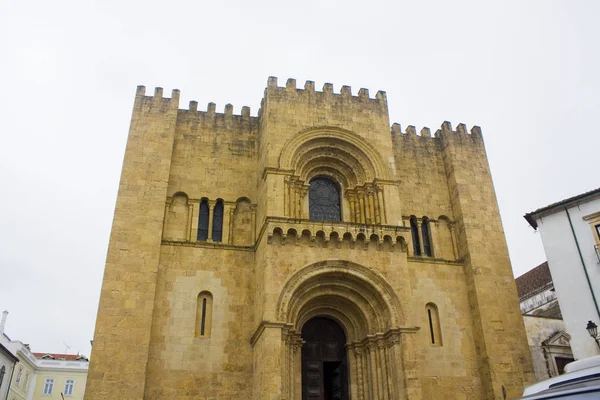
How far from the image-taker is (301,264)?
16953mm

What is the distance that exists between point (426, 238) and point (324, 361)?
6468 millimetres

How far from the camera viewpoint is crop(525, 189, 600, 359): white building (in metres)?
17.2

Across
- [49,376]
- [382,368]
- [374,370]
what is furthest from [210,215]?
[49,376]

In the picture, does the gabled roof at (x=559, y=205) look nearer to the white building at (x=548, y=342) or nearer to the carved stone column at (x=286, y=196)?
the white building at (x=548, y=342)

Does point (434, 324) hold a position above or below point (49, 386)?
below

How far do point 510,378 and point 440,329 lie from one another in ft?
9.04

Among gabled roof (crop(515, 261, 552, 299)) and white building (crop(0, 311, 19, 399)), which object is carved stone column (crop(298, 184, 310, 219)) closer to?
gabled roof (crop(515, 261, 552, 299))

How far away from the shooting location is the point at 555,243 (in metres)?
18.9

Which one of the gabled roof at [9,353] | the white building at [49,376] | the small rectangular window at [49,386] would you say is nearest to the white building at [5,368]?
the gabled roof at [9,353]

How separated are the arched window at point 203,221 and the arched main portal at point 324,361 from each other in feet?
16.2

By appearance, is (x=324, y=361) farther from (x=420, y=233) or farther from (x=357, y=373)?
(x=420, y=233)

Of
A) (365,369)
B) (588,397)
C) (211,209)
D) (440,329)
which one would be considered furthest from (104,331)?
(588,397)

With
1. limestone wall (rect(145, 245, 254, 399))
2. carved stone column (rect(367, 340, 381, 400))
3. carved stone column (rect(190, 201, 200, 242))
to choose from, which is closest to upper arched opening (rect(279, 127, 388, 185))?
carved stone column (rect(190, 201, 200, 242))

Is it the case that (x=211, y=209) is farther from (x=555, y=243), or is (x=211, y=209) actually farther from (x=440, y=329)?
(x=555, y=243)
